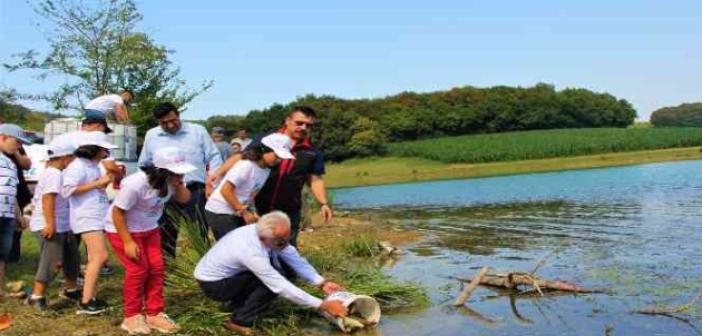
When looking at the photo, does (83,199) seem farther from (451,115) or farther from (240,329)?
(451,115)

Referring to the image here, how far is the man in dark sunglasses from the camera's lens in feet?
21.7

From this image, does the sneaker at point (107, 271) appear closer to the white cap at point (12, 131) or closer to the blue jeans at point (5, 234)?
the blue jeans at point (5, 234)

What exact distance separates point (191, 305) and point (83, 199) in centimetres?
139

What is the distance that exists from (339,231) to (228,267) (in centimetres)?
856

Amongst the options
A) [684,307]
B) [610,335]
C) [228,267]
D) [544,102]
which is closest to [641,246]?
[684,307]

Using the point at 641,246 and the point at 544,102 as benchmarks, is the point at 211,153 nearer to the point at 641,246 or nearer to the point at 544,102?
the point at 641,246

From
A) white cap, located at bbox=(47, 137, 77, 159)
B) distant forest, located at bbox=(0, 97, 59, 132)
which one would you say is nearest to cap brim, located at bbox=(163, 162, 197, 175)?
white cap, located at bbox=(47, 137, 77, 159)

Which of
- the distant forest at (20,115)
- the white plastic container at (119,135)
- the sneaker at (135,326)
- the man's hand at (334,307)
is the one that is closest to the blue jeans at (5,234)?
the sneaker at (135,326)

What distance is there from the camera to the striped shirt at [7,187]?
6.68m

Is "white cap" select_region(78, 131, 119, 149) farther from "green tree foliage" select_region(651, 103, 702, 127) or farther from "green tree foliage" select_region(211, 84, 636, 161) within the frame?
"green tree foliage" select_region(651, 103, 702, 127)

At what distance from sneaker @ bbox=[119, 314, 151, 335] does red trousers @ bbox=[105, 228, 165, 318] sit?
49mm

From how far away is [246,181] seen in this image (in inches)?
245

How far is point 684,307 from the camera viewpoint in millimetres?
6605

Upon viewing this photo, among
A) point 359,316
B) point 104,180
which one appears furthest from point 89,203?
point 359,316
